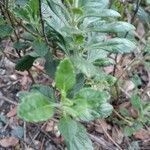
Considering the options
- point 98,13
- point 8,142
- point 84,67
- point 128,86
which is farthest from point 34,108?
point 128,86

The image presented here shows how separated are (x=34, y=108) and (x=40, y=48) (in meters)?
0.31

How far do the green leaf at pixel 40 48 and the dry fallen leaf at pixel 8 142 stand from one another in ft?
1.87

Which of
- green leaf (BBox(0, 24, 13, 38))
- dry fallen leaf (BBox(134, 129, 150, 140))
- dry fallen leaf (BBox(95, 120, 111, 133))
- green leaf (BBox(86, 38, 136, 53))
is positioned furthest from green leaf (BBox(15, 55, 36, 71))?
dry fallen leaf (BBox(134, 129, 150, 140))

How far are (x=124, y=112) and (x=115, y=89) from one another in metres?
0.11

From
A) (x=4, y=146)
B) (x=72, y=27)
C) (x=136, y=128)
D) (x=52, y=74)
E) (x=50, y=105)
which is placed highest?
(x=72, y=27)

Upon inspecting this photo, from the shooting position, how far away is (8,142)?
1688mm

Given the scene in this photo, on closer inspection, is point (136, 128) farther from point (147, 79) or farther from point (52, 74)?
point (52, 74)

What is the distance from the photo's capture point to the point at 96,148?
1705 mm

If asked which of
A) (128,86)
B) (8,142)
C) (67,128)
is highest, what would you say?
(67,128)

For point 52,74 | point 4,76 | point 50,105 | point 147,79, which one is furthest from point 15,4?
point 147,79

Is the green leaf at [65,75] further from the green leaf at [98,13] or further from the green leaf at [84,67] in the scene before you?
the green leaf at [98,13]

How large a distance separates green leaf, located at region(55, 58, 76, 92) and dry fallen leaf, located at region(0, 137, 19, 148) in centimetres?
70

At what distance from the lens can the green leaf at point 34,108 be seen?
37.3 inches

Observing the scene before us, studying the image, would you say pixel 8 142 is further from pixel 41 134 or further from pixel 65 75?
pixel 65 75
